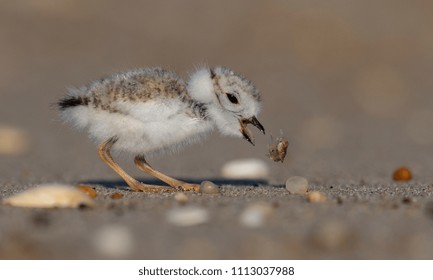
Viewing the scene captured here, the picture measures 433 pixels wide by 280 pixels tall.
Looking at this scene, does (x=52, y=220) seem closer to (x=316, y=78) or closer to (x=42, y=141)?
(x=42, y=141)

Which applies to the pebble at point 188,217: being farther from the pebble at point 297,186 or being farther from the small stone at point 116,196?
the pebble at point 297,186

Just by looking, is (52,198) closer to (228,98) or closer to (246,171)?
(228,98)

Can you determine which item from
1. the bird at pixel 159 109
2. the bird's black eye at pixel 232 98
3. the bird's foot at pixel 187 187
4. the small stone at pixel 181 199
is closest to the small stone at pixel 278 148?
the bird at pixel 159 109

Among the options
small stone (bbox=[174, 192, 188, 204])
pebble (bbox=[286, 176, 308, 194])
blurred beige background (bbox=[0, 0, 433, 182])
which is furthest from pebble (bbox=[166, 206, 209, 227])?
blurred beige background (bbox=[0, 0, 433, 182])

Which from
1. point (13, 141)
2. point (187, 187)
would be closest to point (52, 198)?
point (187, 187)

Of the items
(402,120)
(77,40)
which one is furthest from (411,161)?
(77,40)

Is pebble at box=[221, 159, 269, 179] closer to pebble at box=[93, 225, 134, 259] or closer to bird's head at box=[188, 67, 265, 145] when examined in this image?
bird's head at box=[188, 67, 265, 145]

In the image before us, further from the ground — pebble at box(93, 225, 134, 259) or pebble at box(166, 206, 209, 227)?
pebble at box(166, 206, 209, 227)
